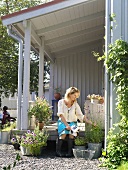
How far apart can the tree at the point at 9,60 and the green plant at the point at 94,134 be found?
858 centimetres

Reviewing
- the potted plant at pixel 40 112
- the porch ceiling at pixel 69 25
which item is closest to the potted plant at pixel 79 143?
the potted plant at pixel 40 112

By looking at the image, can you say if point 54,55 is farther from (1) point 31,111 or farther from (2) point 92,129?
(2) point 92,129

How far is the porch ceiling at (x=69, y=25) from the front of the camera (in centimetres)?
603

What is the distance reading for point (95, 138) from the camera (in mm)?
5109

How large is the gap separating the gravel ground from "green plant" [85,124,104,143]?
1.62 feet

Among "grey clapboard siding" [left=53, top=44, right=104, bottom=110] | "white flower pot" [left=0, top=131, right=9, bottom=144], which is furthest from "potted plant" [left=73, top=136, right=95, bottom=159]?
"grey clapboard siding" [left=53, top=44, right=104, bottom=110]

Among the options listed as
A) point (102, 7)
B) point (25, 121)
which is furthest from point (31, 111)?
point (102, 7)

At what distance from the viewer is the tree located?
43.9 feet

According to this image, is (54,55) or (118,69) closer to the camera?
(118,69)

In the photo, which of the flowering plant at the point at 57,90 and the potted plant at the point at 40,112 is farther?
the flowering plant at the point at 57,90

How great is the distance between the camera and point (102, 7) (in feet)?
21.4

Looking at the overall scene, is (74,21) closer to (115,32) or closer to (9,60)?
(115,32)

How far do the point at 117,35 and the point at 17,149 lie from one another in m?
3.12

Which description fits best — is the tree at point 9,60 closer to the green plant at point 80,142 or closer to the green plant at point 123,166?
the green plant at point 80,142
